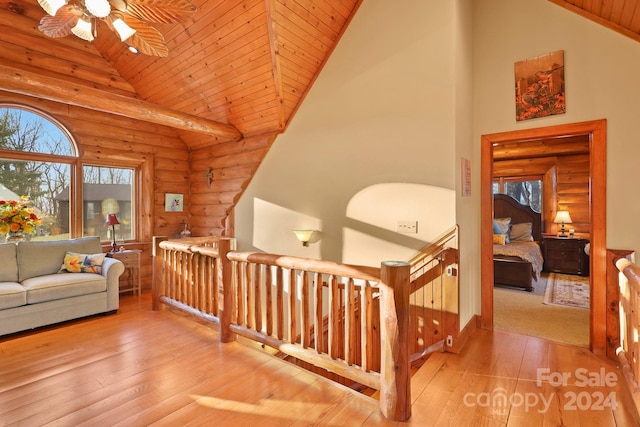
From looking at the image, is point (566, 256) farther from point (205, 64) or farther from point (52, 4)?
point (52, 4)

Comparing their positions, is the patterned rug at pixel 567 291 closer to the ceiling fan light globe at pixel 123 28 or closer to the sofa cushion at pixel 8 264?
the ceiling fan light globe at pixel 123 28

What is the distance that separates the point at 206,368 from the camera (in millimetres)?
2441

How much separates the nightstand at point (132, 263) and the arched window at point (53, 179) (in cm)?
59

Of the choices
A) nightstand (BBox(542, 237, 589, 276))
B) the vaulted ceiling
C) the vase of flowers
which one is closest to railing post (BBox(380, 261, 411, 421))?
the vaulted ceiling

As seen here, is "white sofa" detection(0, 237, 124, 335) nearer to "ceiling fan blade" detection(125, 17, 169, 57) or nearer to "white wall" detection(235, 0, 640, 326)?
"white wall" detection(235, 0, 640, 326)

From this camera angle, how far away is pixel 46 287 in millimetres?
3396

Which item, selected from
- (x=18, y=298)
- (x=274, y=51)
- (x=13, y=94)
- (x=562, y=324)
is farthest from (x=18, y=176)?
(x=562, y=324)

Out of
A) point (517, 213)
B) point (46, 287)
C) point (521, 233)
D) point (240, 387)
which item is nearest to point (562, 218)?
point (521, 233)

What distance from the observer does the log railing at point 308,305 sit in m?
1.87

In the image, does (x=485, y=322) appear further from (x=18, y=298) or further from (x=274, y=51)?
(x=18, y=298)

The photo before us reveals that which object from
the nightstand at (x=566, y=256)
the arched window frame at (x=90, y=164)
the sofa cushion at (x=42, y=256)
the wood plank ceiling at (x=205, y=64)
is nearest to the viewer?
the wood plank ceiling at (x=205, y=64)

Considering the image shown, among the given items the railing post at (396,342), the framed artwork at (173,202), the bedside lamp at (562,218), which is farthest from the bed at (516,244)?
the framed artwork at (173,202)

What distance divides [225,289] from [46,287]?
209 cm

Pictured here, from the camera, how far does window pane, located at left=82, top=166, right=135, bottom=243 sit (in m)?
4.78
